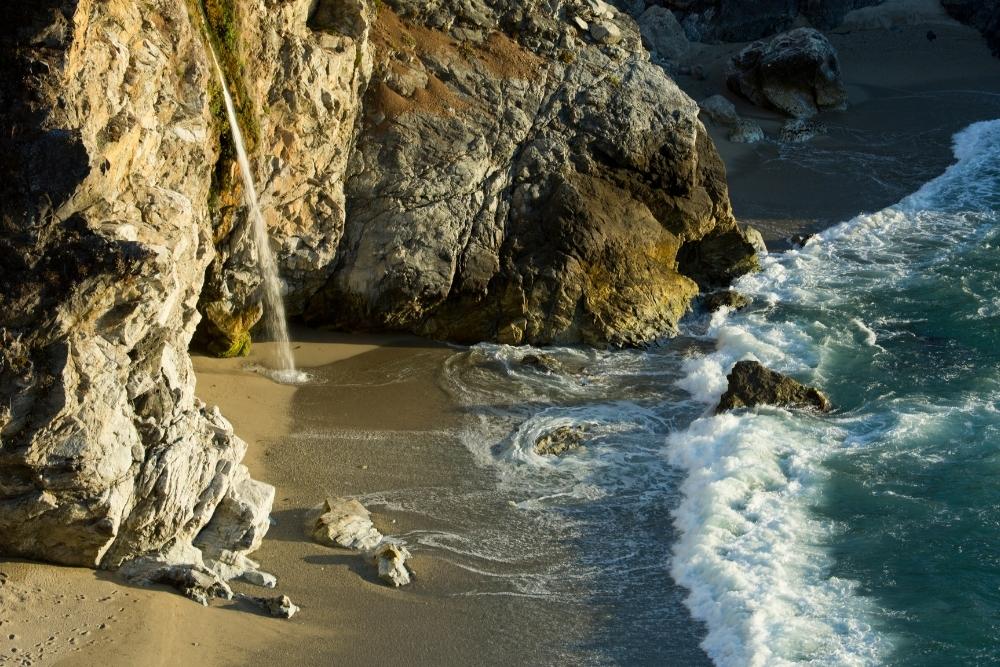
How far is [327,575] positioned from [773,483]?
15.3ft

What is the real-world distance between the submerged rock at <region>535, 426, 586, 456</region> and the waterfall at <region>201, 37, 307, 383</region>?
307 cm

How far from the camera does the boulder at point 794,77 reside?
25.6 metres

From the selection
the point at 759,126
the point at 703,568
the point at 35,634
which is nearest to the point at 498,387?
the point at 703,568

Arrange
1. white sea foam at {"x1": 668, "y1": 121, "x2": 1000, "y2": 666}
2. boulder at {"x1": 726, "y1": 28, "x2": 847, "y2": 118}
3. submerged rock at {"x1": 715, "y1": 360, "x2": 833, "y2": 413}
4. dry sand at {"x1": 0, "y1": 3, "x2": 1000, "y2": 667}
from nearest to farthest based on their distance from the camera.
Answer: dry sand at {"x1": 0, "y1": 3, "x2": 1000, "y2": 667} → white sea foam at {"x1": 668, "y1": 121, "x2": 1000, "y2": 666} → submerged rock at {"x1": 715, "y1": 360, "x2": 833, "y2": 413} → boulder at {"x1": 726, "y1": 28, "x2": 847, "y2": 118}

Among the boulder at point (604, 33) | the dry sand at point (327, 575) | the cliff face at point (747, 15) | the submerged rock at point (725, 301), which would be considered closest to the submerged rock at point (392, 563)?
the dry sand at point (327, 575)

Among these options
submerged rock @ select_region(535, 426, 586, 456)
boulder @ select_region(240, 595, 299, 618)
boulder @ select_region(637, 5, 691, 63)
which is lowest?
boulder @ select_region(240, 595, 299, 618)

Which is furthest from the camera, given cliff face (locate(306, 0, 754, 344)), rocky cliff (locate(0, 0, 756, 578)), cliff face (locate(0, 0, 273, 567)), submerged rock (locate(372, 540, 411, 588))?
cliff face (locate(306, 0, 754, 344))

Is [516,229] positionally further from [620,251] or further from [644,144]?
[644,144]

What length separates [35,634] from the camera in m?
8.24

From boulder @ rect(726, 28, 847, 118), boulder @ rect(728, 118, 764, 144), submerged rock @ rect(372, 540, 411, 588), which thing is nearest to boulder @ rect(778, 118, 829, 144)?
boulder @ rect(726, 28, 847, 118)

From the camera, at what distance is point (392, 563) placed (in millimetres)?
10156

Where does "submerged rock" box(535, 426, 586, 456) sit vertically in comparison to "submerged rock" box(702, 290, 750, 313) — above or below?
below

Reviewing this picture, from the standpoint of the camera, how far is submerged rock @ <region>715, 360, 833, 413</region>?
44.2 ft

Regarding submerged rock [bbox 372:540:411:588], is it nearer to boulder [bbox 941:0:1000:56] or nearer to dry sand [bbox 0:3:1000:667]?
dry sand [bbox 0:3:1000:667]
